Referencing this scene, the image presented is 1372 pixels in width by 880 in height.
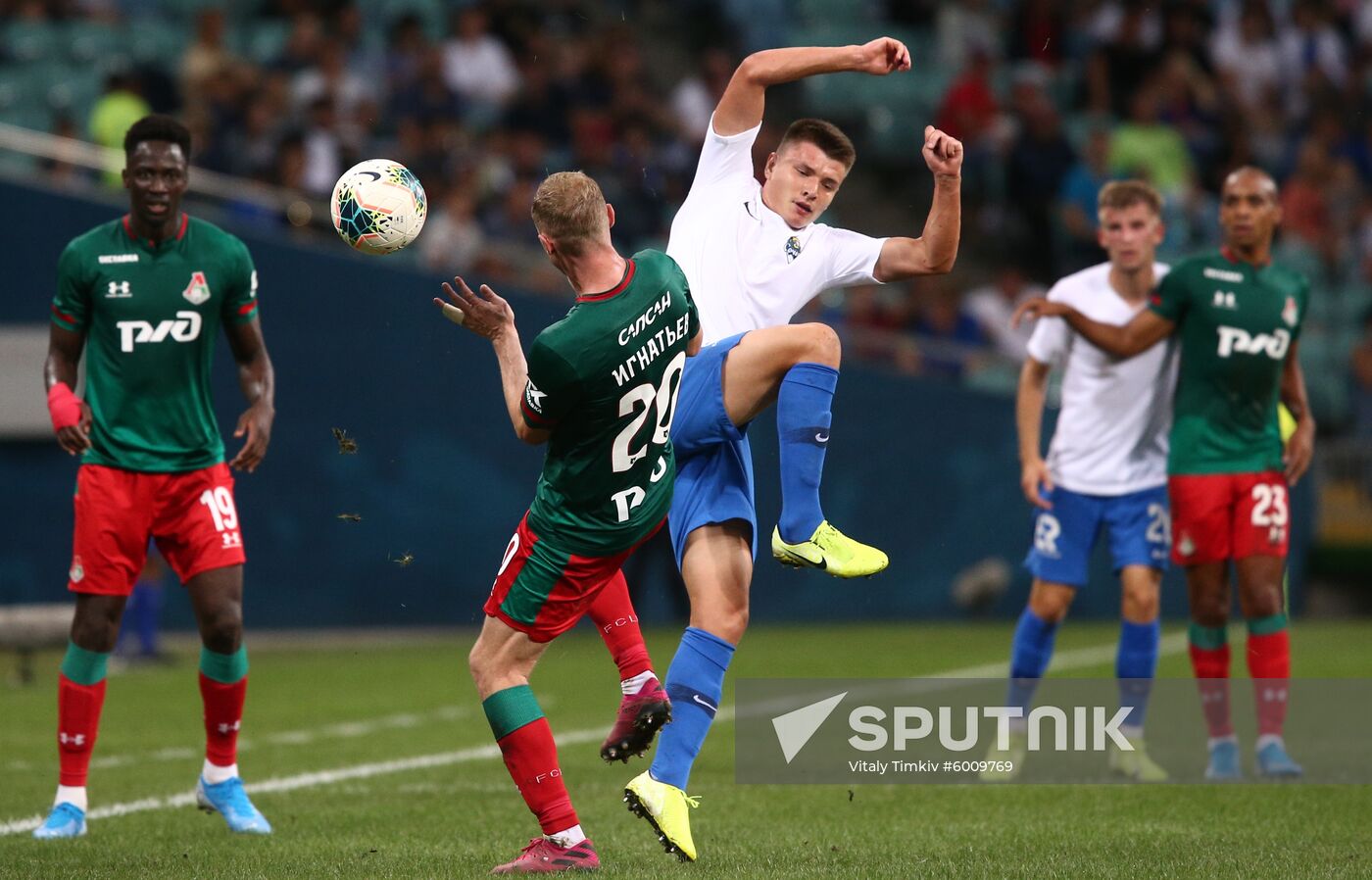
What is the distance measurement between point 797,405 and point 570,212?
1153mm

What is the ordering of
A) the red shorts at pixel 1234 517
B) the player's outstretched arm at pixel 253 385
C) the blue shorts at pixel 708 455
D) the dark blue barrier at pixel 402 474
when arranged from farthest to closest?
the dark blue barrier at pixel 402 474, the red shorts at pixel 1234 517, the player's outstretched arm at pixel 253 385, the blue shorts at pixel 708 455

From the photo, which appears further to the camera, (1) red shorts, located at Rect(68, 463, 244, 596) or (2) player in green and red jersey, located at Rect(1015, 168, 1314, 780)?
(2) player in green and red jersey, located at Rect(1015, 168, 1314, 780)

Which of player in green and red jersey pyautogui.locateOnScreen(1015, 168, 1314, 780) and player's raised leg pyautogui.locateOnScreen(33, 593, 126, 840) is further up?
player in green and red jersey pyautogui.locateOnScreen(1015, 168, 1314, 780)

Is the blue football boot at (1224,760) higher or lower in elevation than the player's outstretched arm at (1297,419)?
lower

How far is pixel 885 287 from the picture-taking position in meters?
17.0

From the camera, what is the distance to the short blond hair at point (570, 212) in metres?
5.50

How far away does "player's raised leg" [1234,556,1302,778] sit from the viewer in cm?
812

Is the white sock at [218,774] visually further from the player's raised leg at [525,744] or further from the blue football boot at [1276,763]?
the blue football boot at [1276,763]

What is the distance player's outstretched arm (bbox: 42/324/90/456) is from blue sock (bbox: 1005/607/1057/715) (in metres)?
4.10

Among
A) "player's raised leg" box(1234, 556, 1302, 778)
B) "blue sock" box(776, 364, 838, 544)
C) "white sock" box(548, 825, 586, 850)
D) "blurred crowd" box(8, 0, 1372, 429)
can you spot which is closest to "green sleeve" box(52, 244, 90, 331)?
"blue sock" box(776, 364, 838, 544)

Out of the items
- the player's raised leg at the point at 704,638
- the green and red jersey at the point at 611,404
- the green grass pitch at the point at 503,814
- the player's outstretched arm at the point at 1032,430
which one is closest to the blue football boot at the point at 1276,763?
the green grass pitch at the point at 503,814

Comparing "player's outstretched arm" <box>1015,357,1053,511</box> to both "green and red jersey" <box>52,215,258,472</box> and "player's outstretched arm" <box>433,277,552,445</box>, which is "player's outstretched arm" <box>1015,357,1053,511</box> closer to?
"player's outstretched arm" <box>433,277,552,445</box>

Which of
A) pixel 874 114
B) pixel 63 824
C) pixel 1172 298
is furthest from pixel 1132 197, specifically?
pixel 874 114

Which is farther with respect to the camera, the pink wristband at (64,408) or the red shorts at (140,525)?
the red shorts at (140,525)
